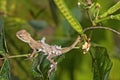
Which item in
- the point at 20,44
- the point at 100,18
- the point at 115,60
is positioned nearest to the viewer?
the point at 100,18

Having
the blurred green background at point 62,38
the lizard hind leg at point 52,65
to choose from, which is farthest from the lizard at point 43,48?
the blurred green background at point 62,38

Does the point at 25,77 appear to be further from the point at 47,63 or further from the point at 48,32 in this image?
the point at 48,32

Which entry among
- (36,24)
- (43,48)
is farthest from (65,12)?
(36,24)

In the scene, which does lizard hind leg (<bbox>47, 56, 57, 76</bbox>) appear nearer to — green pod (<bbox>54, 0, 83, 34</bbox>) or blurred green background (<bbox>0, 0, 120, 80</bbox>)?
green pod (<bbox>54, 0, 83, 34</bbox>)

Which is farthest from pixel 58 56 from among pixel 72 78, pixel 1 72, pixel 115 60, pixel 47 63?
pixel 115 60

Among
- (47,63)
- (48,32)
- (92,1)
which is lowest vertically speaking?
(48,32)

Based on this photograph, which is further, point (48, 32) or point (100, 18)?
point (48, 32)

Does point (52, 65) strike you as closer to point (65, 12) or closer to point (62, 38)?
point (65, 12)

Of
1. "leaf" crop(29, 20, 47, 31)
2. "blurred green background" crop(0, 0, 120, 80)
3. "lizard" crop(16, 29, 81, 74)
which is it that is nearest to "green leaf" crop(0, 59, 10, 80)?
"lizard" crop(16, 29, 81, 74)
